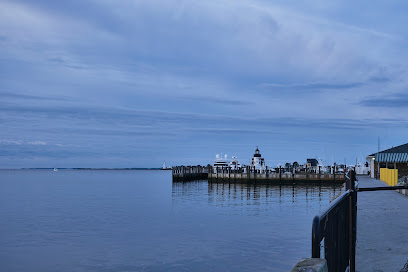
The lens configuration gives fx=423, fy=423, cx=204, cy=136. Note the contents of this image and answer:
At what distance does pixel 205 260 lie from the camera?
18562mm

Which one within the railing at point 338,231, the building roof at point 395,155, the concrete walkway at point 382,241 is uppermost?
the building roof at point 395,155

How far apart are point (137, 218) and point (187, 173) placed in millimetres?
68744

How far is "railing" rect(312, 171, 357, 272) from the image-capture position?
4375 millimetres

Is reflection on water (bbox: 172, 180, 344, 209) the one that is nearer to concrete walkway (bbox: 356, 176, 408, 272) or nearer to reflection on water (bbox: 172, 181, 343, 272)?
reflection on water (bbox: 172, 181, 343, 272)

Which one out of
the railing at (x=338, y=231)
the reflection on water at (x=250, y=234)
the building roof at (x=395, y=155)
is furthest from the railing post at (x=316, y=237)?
the building roof at (x=395, y=155)

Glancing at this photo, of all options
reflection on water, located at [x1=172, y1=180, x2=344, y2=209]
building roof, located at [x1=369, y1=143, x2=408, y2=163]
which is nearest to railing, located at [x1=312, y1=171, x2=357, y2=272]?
reflection on water, located at [x1=172, y1=180, x2=344, y2=209]

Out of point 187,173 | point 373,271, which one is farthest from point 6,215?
point 187,173

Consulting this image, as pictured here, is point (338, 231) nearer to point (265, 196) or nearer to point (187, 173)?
point (265, 196)

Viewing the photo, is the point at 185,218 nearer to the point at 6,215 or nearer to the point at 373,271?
the point at 6,215

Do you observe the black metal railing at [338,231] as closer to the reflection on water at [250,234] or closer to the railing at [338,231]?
the railing at [338,231]

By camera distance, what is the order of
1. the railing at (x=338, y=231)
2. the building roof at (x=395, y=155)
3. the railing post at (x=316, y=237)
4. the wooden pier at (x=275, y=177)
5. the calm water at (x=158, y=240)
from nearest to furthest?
the railing post at (x=316, y=237) < the railing at (x=338, y=231) < the calm water at (x=158, y=240) < the building roof at (x=395, y=155) < the wooden pier at (x=275, y=177)

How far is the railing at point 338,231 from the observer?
438 cm

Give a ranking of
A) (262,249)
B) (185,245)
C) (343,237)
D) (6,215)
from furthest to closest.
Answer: (6,215) → (185,245) → (262,249) → (343,237)

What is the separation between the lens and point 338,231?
6309 millimetres
